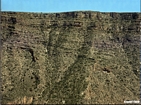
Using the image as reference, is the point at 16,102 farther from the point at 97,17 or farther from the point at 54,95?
the point at 97,17

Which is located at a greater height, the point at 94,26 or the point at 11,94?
the point at 94,26

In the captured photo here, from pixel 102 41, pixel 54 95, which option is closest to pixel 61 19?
pixel 102 41

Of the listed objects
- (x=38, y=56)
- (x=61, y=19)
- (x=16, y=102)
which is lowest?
(x=16, y=102)

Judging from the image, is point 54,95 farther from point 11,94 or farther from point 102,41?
point 102,41

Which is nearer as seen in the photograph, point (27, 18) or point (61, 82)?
point (61, 82)

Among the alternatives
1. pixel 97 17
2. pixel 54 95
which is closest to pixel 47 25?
pixel 97 17

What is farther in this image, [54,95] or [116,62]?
[116,62]
